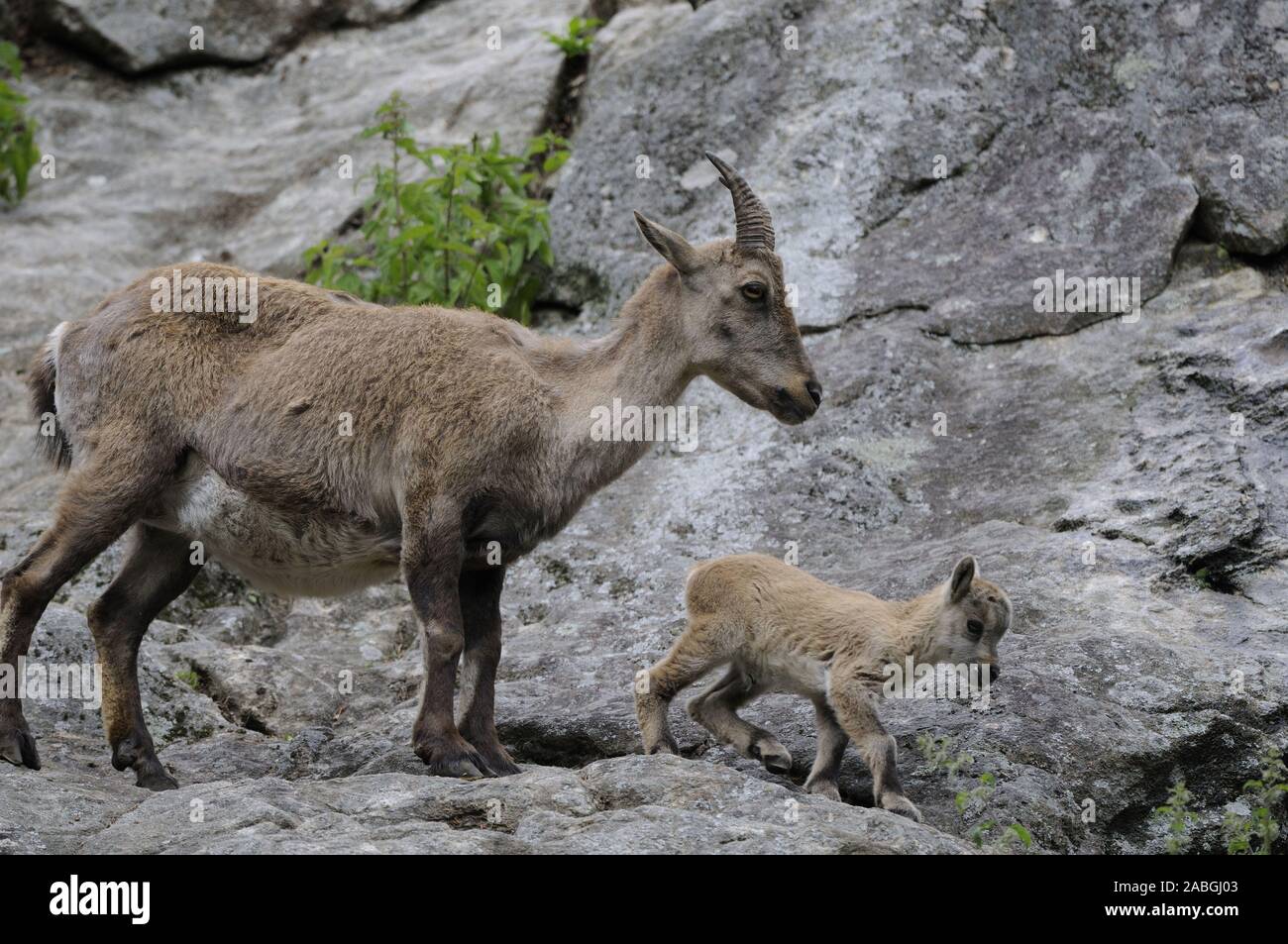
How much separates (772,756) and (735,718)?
33 cm

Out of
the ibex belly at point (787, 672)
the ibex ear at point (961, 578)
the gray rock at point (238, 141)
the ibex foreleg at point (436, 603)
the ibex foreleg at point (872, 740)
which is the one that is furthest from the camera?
the gray rock at point (238, 141)

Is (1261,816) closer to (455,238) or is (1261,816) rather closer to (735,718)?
(735,718)

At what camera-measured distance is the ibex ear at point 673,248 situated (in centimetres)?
816

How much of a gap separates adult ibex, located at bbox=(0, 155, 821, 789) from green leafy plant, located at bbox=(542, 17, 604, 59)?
6.58 m

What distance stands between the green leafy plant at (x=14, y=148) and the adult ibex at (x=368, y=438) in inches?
295

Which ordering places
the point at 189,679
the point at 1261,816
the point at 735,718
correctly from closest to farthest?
the point at 1261,816, the point at 735,718, the point at 189,679

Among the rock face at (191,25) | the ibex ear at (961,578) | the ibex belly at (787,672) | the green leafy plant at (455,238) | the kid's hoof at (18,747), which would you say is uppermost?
the rock face at (191,25)

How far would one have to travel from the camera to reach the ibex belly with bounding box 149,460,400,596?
8.07 metres

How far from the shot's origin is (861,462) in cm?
1020

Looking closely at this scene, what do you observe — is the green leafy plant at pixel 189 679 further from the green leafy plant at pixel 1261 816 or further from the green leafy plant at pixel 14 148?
the green leafy plant at pixel 14 148

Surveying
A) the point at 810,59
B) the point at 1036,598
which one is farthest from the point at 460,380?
the point at 810,59

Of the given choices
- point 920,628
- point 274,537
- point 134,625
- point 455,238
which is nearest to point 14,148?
point 455,238

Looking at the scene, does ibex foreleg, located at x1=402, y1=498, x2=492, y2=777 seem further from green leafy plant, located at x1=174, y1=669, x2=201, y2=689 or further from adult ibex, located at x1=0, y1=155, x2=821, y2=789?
green leafy plant, located at x1=174, y1=669, x2=201, y2=689

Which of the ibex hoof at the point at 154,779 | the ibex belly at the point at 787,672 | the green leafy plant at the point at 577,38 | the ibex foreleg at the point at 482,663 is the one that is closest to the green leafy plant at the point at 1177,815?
the ibex belly at the point at 787,672
